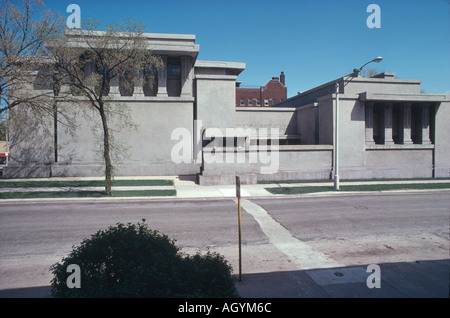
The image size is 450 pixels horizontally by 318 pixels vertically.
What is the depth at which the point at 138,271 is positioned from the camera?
3.77 meters

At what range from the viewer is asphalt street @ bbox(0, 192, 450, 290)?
7.04m

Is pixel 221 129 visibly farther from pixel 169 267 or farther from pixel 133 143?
pixel 169 267

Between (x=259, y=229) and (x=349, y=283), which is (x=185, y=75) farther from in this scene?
(x=349, y=283)

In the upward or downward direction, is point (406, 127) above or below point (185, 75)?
below

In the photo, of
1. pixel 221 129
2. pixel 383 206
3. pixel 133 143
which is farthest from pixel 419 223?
pixel 133 143

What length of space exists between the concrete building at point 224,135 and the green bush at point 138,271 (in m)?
17.0

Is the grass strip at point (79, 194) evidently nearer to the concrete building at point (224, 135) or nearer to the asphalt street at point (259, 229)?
the asphalt street at point (259, 229)

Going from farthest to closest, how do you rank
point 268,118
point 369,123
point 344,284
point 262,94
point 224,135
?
point 262,94 < point 268,118 < point 369,123 < point 224,135 < point 344,284

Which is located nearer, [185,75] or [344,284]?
[344,284]

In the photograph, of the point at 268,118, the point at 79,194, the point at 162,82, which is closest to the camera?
the point at 79,194

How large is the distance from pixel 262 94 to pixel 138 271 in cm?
5664

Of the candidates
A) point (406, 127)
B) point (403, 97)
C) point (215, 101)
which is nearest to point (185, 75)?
point (215, 101)
